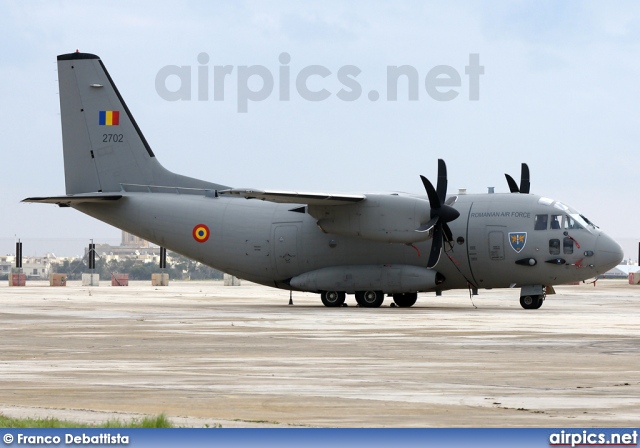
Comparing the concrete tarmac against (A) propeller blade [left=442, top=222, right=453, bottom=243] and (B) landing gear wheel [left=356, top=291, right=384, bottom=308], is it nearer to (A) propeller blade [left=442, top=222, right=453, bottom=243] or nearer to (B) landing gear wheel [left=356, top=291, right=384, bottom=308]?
(A) propeller blade [left=442, top=222, right=453, bottom=243]

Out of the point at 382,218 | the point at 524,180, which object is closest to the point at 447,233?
the point at 382,218

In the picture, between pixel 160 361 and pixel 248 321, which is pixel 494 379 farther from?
pixel 248 321

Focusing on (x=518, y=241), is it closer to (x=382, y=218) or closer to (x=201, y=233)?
(x=382, y=218)

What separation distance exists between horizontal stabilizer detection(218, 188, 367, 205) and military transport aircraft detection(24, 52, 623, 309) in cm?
8

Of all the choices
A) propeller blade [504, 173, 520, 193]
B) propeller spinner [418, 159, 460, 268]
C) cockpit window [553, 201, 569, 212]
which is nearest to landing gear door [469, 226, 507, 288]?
propeller spinner [418, 159, 460, 268]

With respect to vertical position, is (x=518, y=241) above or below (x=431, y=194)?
below

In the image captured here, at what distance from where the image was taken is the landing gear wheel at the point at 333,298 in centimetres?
4519

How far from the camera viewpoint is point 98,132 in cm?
4912

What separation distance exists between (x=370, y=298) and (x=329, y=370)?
26245mm

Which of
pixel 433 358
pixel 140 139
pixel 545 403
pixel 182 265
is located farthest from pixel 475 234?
pixel 182 265

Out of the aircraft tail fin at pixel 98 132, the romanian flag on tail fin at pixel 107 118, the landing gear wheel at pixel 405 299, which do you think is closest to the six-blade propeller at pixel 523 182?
the landing gear wheel at pixel 405 299

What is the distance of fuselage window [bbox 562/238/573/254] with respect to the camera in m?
41.8

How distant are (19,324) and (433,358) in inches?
626

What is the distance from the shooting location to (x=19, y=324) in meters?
32.4
